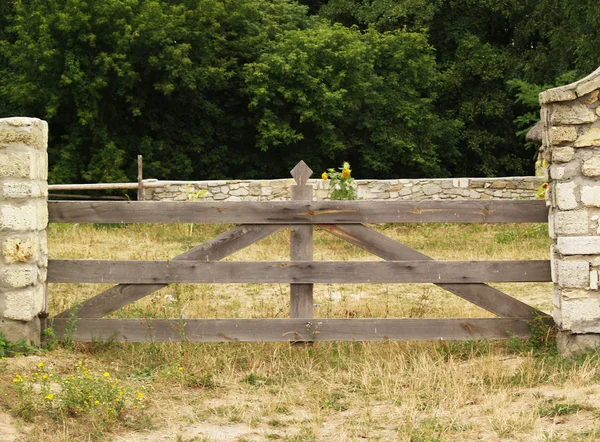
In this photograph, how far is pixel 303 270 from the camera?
20.2 feet

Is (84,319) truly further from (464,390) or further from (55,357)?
(464,390)

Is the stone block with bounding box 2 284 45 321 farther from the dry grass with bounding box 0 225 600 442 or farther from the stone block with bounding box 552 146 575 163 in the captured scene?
the stone block with bounding box 552 146 575 163

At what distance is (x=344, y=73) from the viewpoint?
22312 millimetres

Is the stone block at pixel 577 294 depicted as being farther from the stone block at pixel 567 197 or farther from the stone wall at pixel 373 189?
the stone wall at pixel 373 189

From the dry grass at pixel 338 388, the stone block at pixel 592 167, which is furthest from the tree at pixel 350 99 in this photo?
the stone block at pixel 592 167

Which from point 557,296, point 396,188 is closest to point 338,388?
point 557,296

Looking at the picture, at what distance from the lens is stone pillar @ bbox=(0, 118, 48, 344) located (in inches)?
237

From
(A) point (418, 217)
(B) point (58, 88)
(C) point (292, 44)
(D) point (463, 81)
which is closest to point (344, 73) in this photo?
(C) point (292, 44)

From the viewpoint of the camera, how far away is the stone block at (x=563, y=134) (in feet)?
19.7

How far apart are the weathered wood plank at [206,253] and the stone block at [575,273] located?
7.13 feet

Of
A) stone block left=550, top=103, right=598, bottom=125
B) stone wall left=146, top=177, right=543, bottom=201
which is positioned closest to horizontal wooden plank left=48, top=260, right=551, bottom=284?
stone block left=550, top=103, right=598, bottom=125

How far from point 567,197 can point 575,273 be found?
0.58 metres

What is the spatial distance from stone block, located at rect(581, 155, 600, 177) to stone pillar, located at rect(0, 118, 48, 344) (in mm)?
4170

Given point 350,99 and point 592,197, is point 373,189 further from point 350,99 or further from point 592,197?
point 592,197
